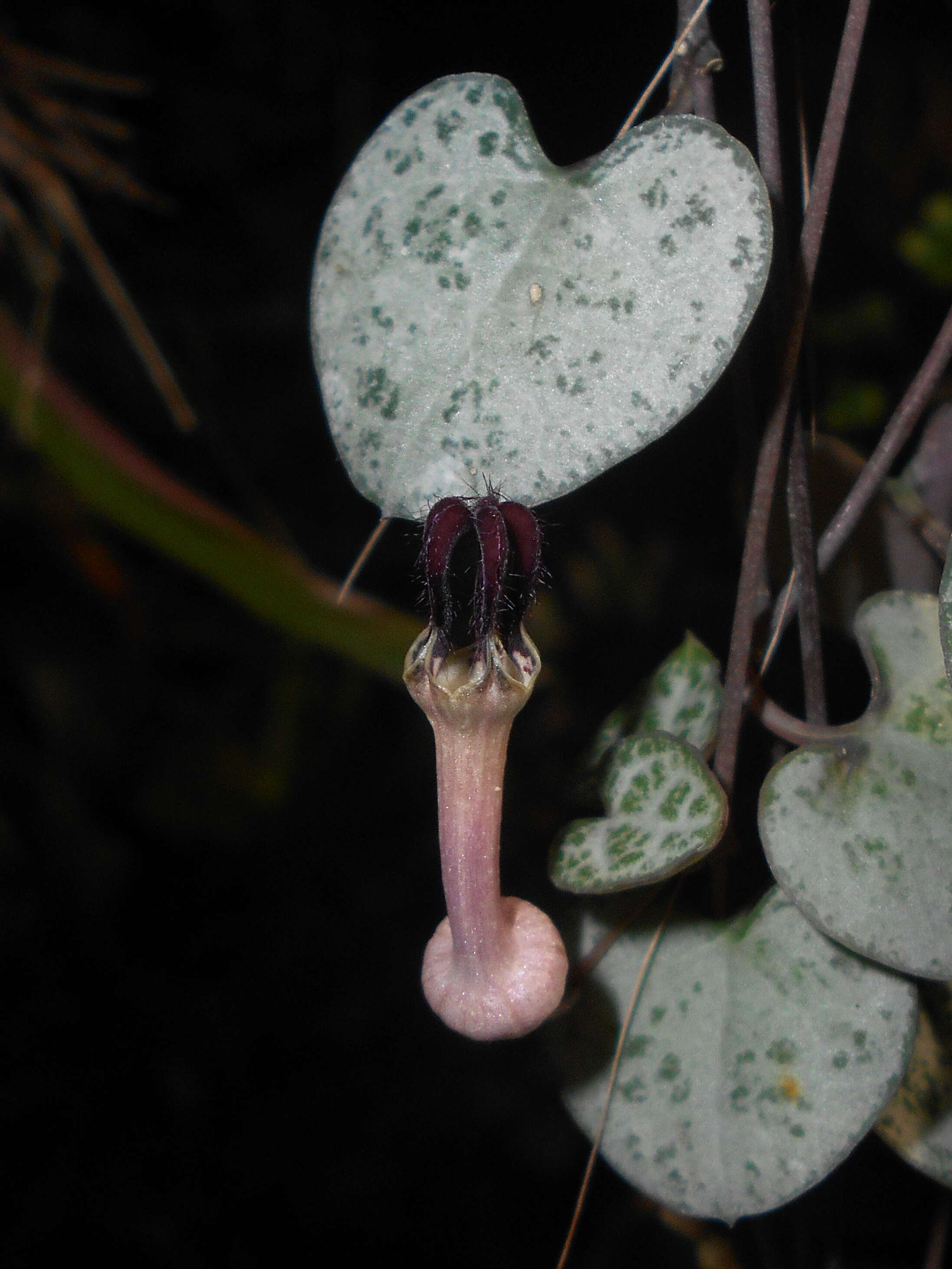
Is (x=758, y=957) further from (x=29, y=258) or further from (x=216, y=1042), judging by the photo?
(x=216, y=1042)

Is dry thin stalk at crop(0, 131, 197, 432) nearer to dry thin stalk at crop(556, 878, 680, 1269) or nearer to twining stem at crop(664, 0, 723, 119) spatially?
twining stem at crop(664, 0, 723, 119)

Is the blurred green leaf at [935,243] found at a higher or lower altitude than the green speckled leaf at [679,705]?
higher

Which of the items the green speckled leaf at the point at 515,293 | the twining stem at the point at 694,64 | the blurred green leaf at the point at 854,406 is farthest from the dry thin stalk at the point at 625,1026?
the blurred green leaf at the point at 854,406

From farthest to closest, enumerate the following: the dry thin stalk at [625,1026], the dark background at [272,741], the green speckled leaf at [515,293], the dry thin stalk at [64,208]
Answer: the dark background at [272,741]
the dry thin stalk at [64,208]
the dry thin stalk at [625,1026]
the green speckled leaf at [515,293]

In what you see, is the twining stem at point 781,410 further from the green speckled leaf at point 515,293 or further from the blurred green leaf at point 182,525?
the blurred green leaf at point 182,525

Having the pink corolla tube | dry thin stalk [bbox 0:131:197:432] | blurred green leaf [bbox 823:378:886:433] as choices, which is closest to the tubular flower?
the pink corolla tube

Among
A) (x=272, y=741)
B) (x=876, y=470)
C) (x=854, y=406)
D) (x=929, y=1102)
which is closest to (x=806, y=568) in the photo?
(x=876, y=470)

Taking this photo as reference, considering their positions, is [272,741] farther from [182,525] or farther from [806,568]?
[806,568]
